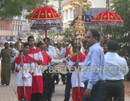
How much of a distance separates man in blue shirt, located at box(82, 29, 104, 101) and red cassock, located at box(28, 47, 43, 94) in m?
3.94

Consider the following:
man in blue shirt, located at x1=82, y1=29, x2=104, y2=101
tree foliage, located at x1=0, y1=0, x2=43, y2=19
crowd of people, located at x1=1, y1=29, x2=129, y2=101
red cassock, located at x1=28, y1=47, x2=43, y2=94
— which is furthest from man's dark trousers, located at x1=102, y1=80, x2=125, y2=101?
tree foliage, located at x1=0, y1=0, x2=43, y2=19

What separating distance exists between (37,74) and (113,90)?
3474mm

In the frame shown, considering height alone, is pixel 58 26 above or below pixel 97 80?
above

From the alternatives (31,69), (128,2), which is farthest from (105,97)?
(128,2)

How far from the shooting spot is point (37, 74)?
11.1 m

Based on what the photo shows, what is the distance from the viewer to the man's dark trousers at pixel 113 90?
800cm

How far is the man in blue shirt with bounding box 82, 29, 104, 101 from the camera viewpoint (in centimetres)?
691

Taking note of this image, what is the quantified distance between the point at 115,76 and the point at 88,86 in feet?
4.27

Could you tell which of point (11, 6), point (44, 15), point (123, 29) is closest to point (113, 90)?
point (44, 15)

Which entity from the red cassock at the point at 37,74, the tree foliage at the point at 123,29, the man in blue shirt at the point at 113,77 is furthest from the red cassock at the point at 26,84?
the tree foliage at the point at 123,29

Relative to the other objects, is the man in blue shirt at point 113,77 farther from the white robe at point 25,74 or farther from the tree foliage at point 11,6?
the tree foliage at point 11,6

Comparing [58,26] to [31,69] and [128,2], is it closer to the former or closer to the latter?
[31,69]

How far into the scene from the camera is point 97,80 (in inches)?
273

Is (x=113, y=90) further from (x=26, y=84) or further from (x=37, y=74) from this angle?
(x=26, y=84)
